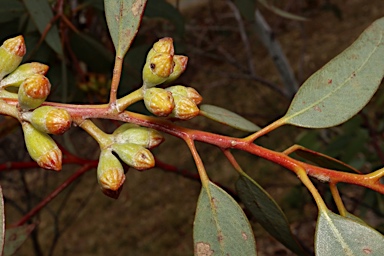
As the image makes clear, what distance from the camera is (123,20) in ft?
2.29

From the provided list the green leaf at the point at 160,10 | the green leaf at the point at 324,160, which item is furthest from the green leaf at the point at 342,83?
the green leaf at the point at 160,10

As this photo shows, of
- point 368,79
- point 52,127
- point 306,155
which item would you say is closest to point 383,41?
point 368,79

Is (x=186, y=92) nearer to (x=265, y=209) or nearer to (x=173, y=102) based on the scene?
(x=173, y=102)

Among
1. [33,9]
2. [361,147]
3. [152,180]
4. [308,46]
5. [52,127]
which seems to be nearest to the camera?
[52,127]

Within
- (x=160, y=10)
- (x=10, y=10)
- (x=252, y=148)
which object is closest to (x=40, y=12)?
(x=10, y=10)

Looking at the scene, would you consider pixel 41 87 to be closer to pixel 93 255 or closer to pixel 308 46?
pixel 93 255

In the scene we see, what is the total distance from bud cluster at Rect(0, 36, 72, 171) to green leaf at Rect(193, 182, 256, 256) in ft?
0.58

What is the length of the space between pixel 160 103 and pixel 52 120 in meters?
0.11

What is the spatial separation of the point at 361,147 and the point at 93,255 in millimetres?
2266

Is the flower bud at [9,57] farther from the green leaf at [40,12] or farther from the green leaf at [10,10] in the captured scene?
the green leaf at [10,10]

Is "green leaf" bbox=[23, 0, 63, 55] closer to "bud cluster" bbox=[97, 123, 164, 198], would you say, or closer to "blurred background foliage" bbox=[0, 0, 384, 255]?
"blurred background foliage" bbox=[0, 0, 384, 255]

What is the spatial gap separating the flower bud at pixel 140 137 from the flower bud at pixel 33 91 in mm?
102

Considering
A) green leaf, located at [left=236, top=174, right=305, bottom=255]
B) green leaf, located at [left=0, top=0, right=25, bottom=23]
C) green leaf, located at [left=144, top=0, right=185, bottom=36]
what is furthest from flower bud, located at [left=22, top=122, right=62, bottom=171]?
green leaf, located at [left=144, top=0, right=185, bottom=36]

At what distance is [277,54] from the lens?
86.0 inches
